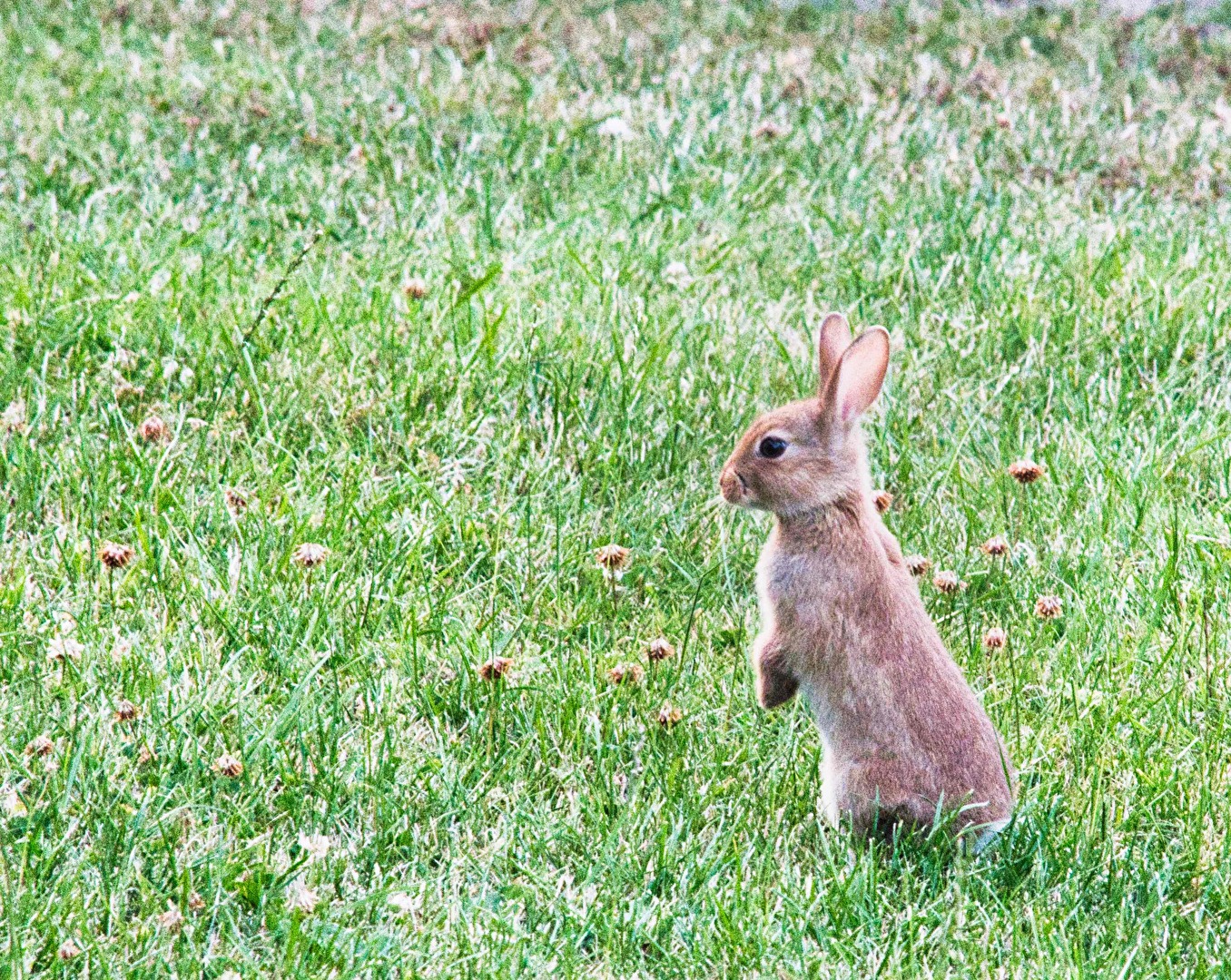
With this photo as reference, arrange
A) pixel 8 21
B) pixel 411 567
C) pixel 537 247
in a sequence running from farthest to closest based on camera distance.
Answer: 1. pixel 8 21
2. pixel 537 247
3. pixel 411 567

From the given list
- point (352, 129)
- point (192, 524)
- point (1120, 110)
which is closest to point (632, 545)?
Result: point (192, 524)

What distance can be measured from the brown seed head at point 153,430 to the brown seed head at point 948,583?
1.99m

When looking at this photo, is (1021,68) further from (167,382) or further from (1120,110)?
(167,382)

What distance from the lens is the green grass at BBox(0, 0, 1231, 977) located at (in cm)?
327

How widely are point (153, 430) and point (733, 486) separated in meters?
1.64

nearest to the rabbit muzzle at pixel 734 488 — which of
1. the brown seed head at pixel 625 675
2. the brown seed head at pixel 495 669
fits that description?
the brown seed head at pixel 625 675

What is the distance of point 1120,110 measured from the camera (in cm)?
698

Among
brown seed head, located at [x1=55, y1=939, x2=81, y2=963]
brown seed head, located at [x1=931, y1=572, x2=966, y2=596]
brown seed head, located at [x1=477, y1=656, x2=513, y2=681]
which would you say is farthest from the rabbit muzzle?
brown seed head, located at [x1=55, y1=939, x2=81, y2=963]

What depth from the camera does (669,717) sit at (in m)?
3.76

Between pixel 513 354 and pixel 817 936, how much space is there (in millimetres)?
2258

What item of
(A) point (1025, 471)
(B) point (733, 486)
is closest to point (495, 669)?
(B) point (733, 486)

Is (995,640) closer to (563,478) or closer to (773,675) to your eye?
(773,675)

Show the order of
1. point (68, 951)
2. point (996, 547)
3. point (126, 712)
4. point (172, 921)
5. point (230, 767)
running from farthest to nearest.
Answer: point (996, 547) < point (126, 712) < point (230, 767) < point (172, 921) < point (68, 951)

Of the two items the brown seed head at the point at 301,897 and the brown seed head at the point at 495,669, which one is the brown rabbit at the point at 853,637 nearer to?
the brown seed head at the point at 495,669
